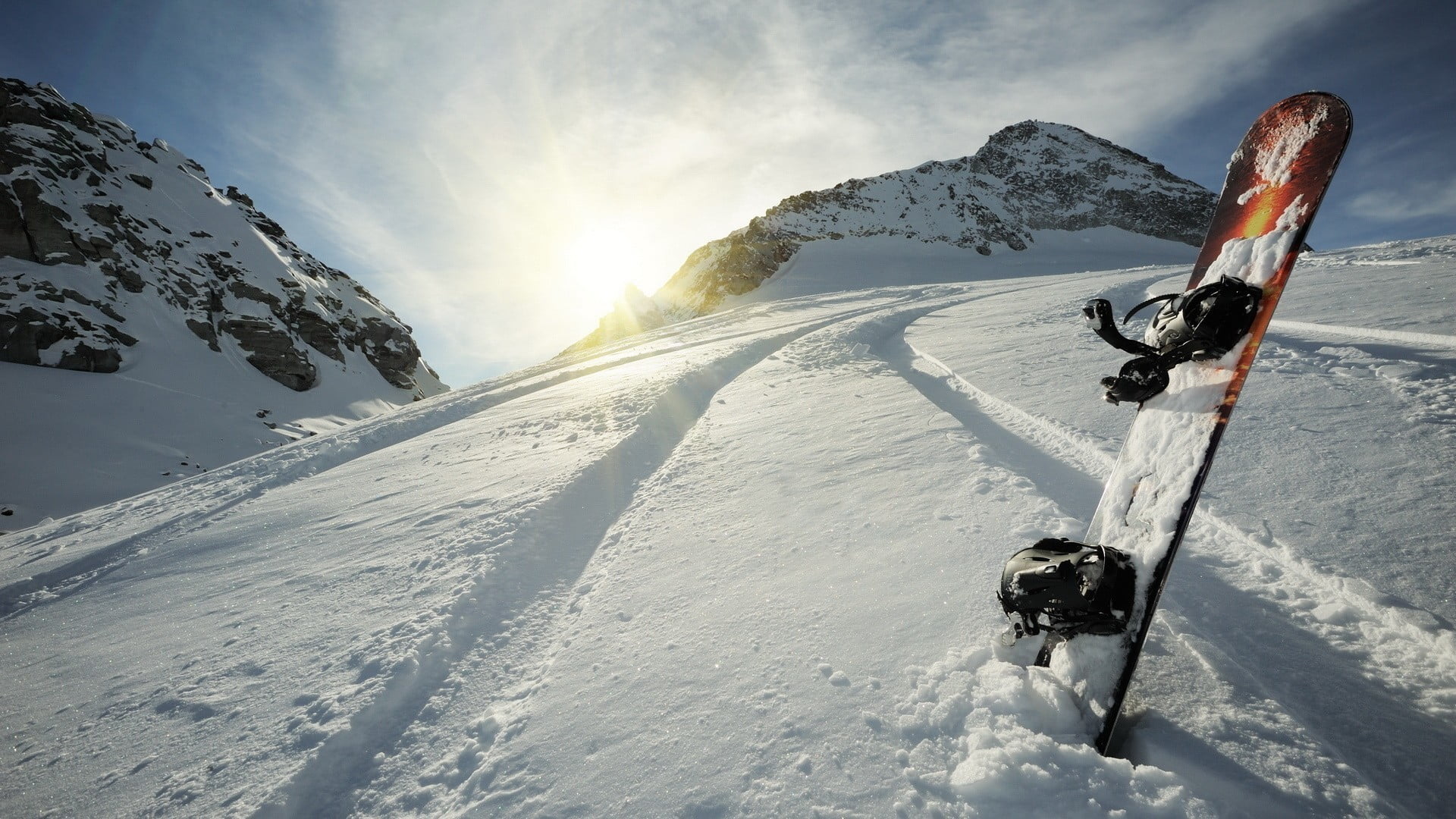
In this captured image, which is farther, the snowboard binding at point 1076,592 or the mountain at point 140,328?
the mountain at point 140,328

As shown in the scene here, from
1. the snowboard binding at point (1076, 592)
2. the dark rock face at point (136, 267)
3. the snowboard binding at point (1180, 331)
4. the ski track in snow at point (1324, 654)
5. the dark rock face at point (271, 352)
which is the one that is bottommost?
the ski track in snow at point (1324, 654)

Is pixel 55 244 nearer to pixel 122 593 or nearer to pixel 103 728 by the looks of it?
pixel 122 593

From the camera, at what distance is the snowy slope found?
6.08 ft

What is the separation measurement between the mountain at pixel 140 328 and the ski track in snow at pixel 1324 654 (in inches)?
947

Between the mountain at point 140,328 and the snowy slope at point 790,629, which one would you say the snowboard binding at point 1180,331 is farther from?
the mountain at point 140,328

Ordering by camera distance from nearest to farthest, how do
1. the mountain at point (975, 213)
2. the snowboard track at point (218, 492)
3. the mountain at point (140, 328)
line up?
1. the snowboard track at point (218, 492)
2. the mountain at point (140, 328)
3. the mountain at point (975, 213)

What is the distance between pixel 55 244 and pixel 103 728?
114 ft

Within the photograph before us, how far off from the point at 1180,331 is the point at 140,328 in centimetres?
3607

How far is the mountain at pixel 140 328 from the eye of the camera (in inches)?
666

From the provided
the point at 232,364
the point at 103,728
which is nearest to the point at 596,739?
the point at 103,728

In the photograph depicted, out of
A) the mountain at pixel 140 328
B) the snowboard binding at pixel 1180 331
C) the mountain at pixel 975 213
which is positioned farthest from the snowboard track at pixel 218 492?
the mountain at pixel 975 213

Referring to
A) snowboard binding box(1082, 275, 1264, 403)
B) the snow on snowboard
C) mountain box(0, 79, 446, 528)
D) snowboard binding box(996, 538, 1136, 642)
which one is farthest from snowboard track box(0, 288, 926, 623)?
mountain box(0, 79, 446, 528)

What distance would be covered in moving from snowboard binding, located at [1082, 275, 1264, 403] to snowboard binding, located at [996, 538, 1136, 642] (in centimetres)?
70

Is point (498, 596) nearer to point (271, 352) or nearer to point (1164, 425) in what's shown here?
point (1164, 425)
